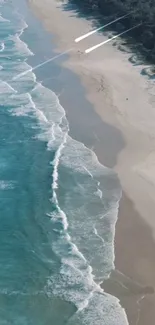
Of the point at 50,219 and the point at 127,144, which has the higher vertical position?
the point at 50,219

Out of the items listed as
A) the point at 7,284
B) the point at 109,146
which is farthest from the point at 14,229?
the point at 109,146

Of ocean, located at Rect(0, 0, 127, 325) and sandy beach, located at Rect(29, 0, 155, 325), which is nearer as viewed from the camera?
ocean, located at Rect(0, 0, 127, 325)

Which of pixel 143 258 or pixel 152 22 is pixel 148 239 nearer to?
pixel 143 258

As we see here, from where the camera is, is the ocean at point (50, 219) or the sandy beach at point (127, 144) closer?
the ocean at point (50, 219)
